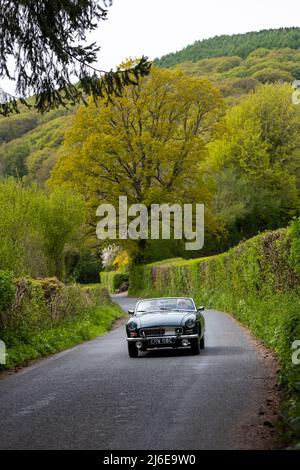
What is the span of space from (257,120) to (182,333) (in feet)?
162

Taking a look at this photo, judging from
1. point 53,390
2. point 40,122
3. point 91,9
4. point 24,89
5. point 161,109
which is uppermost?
point 40,122

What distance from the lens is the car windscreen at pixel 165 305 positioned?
56.2ft

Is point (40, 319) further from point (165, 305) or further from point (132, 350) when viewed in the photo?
point (132, 350)

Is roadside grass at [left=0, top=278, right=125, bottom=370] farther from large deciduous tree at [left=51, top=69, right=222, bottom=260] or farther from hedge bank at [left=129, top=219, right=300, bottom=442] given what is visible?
large deciduous tree at [left=51, top=69, right=222, bottom=260]

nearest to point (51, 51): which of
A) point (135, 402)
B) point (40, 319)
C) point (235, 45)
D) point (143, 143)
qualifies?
point (135, 402)

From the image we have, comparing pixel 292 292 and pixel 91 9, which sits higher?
pixel 91 9

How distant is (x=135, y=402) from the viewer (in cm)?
956

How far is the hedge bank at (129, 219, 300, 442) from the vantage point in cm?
1117

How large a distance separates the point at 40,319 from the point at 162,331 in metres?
5.51

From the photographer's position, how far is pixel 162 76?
48.2 meters

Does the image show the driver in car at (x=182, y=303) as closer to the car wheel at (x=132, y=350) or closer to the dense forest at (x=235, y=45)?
the car wheel at (x=132, y=350)

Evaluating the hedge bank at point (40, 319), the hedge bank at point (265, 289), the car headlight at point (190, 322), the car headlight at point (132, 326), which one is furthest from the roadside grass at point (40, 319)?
the hedge bank at point (265, 289)
